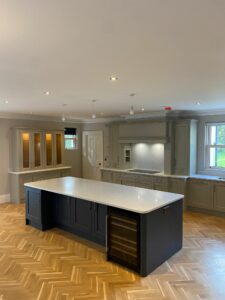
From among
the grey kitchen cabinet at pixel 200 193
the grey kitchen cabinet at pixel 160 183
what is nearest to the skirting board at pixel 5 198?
the grey kitchen cabinet at pixel 160 183

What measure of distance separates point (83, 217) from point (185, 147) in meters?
3.31

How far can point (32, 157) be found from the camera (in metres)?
7.04

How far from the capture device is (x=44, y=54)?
2113 millimetres

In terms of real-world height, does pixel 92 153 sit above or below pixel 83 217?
above

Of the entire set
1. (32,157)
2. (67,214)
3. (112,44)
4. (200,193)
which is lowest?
(67,214)

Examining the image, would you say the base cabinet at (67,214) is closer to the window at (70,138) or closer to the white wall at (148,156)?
the white wall at (148,156)

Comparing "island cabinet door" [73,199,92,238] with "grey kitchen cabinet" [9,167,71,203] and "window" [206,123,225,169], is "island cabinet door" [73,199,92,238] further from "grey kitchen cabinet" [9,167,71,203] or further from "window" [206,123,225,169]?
"window" [206,123,225,169]

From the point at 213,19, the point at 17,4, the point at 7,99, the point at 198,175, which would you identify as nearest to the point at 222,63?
the point at 213,19

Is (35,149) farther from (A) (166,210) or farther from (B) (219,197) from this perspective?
(B) (219,197)

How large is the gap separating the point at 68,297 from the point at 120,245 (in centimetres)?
97

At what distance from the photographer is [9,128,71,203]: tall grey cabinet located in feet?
22.0

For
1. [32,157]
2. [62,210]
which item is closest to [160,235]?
[62,210]

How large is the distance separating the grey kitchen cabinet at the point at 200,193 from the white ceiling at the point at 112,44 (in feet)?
9.93

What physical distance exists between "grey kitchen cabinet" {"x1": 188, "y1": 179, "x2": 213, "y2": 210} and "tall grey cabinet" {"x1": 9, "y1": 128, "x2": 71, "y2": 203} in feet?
12.9
